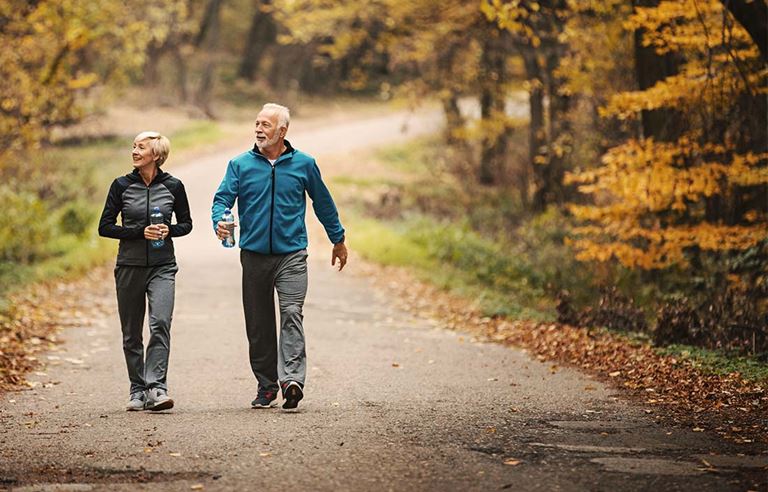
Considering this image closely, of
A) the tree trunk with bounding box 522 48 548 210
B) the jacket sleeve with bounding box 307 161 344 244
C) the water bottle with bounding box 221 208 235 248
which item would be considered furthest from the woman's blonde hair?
the tree trunk with bounding box 522 48 548 210

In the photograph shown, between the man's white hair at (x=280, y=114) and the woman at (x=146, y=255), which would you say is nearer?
the man's white hair at (x=280, y=114)

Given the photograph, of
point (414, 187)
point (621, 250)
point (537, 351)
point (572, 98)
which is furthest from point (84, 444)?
point (414, 187)

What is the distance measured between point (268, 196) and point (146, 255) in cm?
98

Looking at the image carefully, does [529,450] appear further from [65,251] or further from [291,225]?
[65,251]

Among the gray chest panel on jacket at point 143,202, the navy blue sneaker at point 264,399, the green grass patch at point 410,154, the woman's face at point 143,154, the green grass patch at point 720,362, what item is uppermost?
the green grass patch at point 410,154

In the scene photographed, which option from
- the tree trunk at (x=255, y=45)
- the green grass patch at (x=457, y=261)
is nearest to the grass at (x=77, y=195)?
the green grass patch at (x=457, y=261)

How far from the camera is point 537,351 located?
36.9 ft

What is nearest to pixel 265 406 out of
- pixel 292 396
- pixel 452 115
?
pixel 292 396

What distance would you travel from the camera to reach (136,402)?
7.68 m

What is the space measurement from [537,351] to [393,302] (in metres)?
4.92

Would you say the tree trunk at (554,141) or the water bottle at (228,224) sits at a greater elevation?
the tree trunk at (554,141)

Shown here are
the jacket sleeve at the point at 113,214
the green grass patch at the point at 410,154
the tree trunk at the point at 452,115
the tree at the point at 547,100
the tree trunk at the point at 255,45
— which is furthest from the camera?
the tree trunk at the point at 255,45

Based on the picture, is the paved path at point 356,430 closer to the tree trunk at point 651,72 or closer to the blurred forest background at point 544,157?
the blurred forest background at point 544,157

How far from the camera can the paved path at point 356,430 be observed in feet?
18.2
